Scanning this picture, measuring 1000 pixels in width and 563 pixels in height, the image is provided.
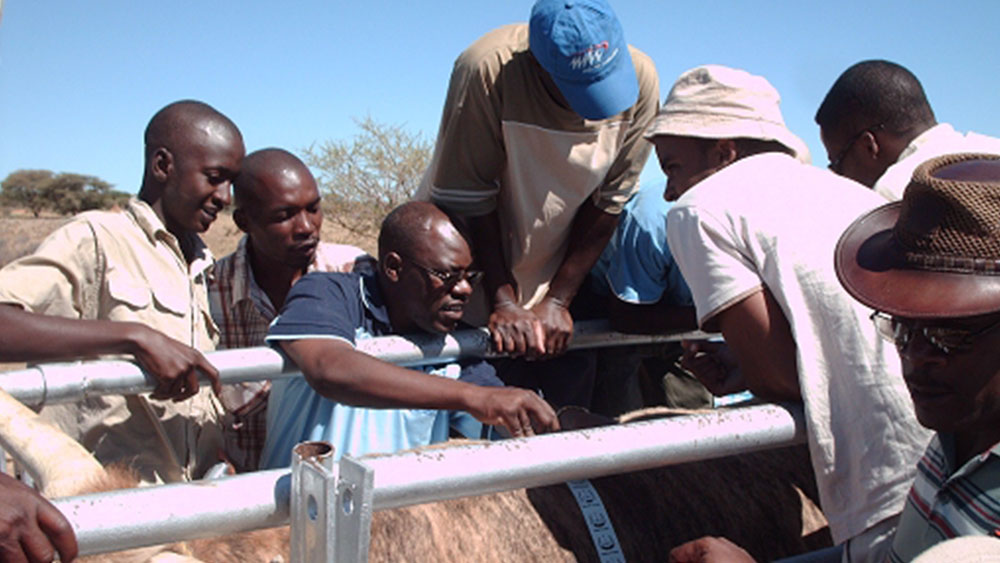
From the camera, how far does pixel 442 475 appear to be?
5.28 feet

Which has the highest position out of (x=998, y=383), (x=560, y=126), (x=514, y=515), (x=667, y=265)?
(x=560, y=126)

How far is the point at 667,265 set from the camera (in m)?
3.75

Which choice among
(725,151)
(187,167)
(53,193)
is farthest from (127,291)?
(53,193)

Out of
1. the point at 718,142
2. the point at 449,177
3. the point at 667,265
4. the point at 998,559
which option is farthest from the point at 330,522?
the point at 667,265

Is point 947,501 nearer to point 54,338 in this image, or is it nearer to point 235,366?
point 235,366

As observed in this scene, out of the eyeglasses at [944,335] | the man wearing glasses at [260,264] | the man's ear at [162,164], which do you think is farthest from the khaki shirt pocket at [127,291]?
the eyeglasses at [944,335]

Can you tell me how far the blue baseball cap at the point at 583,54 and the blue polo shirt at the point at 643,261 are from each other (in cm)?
56

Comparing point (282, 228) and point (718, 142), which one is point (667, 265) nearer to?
point (718, 142)

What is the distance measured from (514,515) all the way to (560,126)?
66.5 inches

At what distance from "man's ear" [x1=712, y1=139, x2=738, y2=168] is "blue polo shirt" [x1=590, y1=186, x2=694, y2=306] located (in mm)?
734

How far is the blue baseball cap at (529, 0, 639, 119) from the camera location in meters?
3.25

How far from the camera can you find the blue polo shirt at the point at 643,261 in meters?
3.69

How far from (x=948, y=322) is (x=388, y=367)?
61.6 inches

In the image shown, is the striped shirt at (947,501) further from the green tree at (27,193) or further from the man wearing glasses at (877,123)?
the green tree at (27,193)
